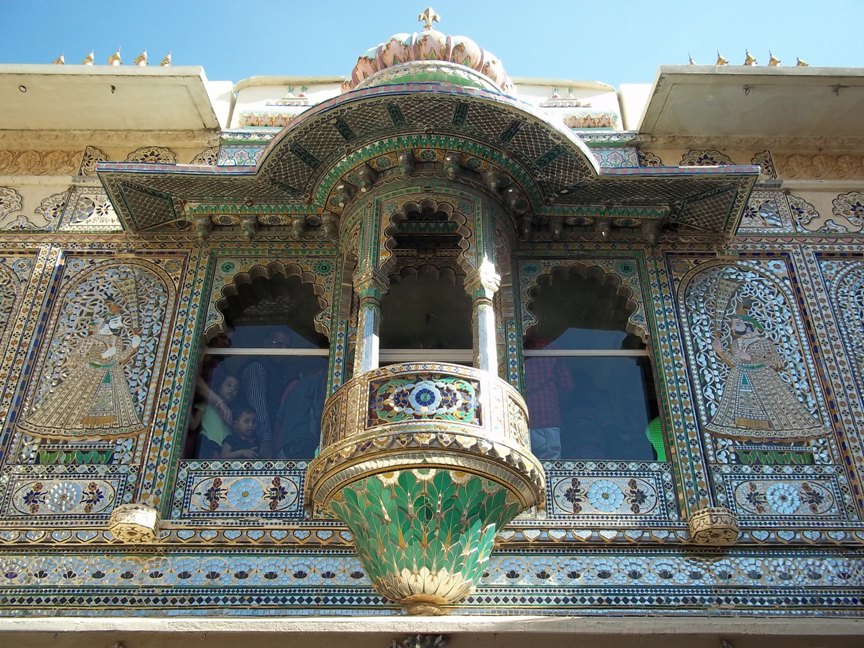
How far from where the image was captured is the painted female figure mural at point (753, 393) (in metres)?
7.53

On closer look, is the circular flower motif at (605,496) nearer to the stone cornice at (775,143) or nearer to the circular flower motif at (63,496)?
the circular flower motif at (63,496)

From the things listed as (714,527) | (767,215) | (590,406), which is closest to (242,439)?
(590,406)

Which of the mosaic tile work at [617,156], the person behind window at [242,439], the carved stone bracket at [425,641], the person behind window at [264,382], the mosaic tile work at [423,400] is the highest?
the mosaic tile work at [617,156]

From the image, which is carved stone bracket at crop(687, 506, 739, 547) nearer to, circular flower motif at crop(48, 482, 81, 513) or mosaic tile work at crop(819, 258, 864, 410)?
mosaic tile work at crop(819, 258, 864, 410)

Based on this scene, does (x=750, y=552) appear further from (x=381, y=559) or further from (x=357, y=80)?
(x=357, y=80)

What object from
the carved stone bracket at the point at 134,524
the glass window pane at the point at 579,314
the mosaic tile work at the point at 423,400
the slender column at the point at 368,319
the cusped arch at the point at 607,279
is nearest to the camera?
the mosaic tile work at the point at 423,400

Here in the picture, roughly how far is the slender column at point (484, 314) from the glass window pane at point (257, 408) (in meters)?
1.62

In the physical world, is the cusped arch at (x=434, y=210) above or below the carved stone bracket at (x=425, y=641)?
above

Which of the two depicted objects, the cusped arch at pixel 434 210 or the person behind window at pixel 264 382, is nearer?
the cusped arch at pixel 434 210

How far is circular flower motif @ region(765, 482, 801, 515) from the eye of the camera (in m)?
7.07

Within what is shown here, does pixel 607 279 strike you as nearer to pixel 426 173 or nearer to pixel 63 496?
pixel 426 173

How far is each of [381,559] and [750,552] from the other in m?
2.50

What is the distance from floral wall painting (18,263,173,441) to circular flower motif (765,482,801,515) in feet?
14.7

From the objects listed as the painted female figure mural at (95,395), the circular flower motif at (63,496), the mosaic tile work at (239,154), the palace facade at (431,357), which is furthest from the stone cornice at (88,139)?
the circular flower motif at (63,496)
